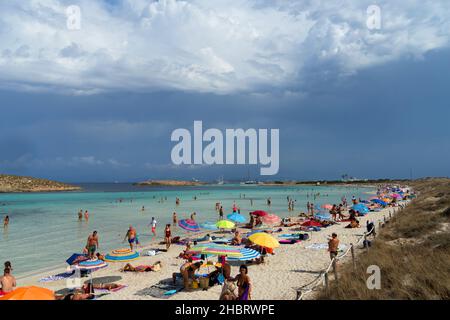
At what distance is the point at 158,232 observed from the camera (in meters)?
23.8

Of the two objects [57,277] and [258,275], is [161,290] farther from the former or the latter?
[57,277]

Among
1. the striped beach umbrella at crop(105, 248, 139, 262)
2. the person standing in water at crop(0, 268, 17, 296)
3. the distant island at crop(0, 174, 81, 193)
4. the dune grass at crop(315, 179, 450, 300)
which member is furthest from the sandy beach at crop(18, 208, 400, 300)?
the distant island at crop(0, 174, 81, 193)

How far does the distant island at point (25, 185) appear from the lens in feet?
→ 363

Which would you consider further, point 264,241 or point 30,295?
point 264,241

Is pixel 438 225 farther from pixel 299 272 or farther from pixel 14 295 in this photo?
pixel 14 295

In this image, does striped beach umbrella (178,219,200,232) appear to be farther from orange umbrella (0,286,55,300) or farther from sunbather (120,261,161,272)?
orange umbrella (0,286,55,300)

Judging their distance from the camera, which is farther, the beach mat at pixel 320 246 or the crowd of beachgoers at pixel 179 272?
the beach mat at pixel 320 246

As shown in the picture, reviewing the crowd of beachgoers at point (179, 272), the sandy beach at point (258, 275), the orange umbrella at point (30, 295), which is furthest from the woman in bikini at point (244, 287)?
the orange umbrella at point (30, 295)

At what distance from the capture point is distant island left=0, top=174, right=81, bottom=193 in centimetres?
11062

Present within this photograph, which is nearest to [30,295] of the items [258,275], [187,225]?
[258,275]

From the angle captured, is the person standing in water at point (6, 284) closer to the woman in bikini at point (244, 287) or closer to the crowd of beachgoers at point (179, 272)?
the crowd of beachgoers at point (179, 272)

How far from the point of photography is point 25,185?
112938 millimetres
